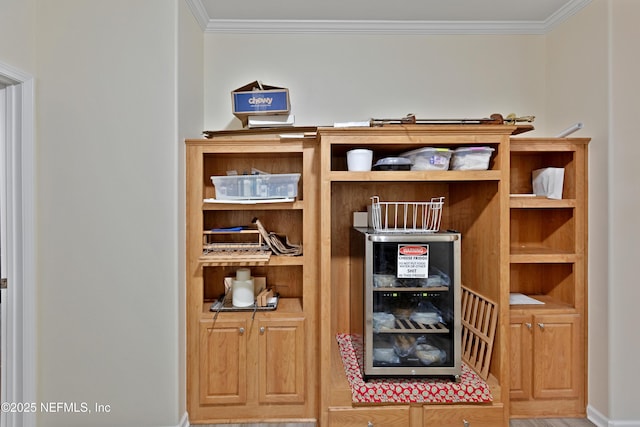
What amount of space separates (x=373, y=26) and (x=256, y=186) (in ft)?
4.96

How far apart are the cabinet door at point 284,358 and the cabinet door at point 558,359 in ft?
5.02

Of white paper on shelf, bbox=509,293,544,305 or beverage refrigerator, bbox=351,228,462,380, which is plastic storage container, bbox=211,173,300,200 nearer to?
beverage refrigerator, bbox=351,228,462,380

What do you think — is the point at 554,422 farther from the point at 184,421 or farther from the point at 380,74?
the point at 380,74

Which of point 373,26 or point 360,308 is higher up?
point 373,26

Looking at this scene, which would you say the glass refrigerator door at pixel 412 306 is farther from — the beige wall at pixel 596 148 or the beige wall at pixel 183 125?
the beige wall at pixel 183 125

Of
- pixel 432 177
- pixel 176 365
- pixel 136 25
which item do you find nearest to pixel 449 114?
pixel 432 177

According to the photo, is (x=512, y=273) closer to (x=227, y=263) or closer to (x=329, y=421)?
(x=329, y=421)

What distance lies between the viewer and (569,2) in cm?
233

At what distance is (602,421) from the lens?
214 centimetres

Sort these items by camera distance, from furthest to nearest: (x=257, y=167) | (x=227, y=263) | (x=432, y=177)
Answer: (x=257, y=167), (x=227, y=263), (x=432, y=177)

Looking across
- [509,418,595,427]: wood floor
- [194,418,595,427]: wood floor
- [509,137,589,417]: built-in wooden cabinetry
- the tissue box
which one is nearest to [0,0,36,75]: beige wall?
[194,418,595,427]: wood floor

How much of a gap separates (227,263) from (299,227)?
2.05ft

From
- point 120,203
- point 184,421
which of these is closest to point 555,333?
point 184,421

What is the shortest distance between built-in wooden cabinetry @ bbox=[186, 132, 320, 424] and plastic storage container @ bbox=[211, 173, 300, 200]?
0.06 meters
